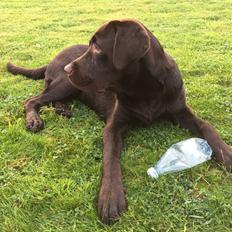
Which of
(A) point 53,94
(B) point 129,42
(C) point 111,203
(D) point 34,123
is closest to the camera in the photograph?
(C) point 111,203

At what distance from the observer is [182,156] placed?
3133mm

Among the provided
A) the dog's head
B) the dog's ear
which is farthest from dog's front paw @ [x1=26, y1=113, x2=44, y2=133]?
the dog's ear

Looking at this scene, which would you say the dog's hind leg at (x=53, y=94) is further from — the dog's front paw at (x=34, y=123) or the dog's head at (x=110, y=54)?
the dog's head at (x=110, y=54)

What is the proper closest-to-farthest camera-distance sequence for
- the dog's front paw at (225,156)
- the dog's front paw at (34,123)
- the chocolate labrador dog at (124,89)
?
the chocolate labrador dog at (124,89), the dog's front paw at (225,156), the dog's front paw at (34,123)

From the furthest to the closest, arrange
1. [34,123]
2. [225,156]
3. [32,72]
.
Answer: [32,72] < [34,123] < [225,156]

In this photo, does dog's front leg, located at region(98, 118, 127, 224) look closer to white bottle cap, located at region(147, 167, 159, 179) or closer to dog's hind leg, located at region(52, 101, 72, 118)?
white bottle cap, located at region(147, 167, 159, 179)

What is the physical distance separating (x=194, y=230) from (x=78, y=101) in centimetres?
217

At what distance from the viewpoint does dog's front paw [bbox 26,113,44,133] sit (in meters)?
3.69

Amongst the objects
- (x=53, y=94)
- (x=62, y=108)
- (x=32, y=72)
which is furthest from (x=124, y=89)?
(x=32, y=72)

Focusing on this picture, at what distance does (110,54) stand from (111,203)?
3.51 ft

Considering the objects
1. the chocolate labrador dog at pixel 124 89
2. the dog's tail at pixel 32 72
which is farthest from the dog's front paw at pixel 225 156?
the dog's tail at pixel 32 72

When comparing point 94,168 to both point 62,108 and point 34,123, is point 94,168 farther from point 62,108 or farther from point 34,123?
point 62,108

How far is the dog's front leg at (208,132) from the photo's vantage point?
121 inches

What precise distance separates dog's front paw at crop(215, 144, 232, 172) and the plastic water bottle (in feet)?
0.26
